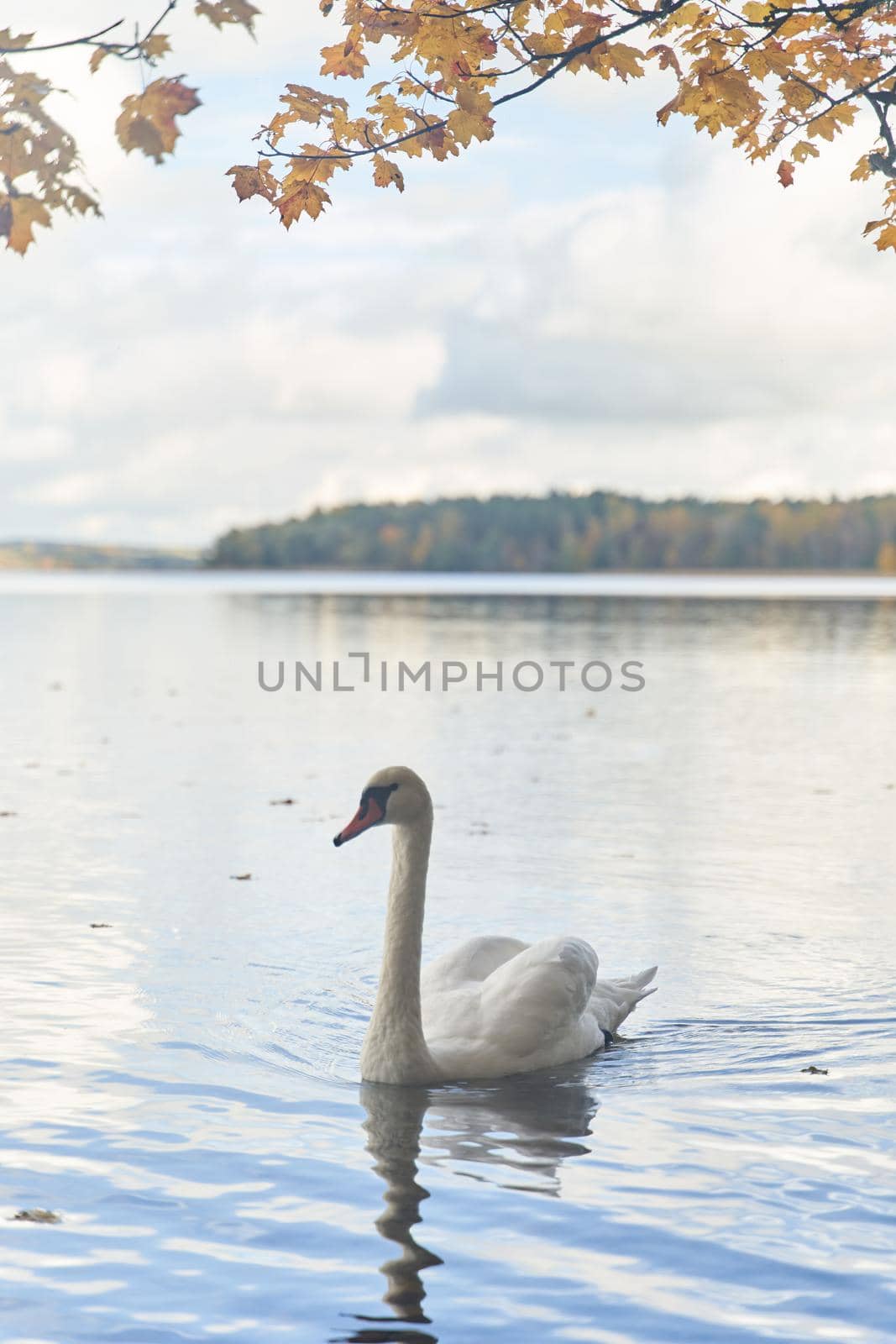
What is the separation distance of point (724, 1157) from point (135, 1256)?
7.55 feet

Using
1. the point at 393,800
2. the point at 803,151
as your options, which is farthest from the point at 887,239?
the point at 393,800

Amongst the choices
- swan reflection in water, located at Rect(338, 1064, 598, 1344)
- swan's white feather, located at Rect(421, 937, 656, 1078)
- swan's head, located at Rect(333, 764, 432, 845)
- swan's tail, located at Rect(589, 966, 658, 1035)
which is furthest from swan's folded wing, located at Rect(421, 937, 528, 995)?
swan's head, located at Rect(333, 764, 432, 845)

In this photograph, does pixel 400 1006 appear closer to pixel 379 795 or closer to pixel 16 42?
pixel 379 795

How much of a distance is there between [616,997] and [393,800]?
1.66m

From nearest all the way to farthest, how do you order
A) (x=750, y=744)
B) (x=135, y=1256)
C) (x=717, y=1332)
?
(x=717, y=1332), (x=135, y=1256), (x=750, y=744)

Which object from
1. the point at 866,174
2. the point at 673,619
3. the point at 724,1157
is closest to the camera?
the point at 724,1157

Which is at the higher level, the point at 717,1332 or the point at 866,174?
the point at 866,174

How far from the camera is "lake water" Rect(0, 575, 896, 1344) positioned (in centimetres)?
519

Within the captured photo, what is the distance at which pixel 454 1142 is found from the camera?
21.4ft

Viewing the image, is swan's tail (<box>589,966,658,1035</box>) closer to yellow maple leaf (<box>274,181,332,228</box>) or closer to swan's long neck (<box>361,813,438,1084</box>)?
swan's long neck (<box>361,813,438,1084</box>)

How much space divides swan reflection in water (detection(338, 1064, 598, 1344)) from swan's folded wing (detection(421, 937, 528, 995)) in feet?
2.26

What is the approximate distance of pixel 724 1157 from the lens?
6.30m

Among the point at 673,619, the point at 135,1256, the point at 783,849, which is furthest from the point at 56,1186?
the point at 673,619

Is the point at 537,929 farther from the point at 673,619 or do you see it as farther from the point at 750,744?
the point at 673,619
